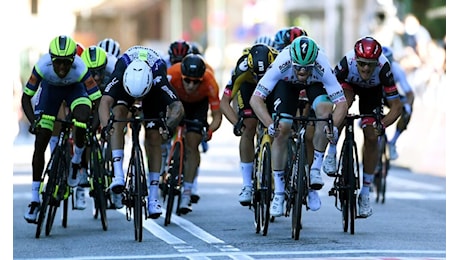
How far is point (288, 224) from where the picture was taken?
14586 millimetres

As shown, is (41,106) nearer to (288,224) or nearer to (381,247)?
(288,224)

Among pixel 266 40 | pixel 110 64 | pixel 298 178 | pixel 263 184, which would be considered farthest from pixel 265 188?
pixel 266 40

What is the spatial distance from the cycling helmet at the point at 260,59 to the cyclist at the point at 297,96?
0.59m

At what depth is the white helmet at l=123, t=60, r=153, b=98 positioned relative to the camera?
1294 cm

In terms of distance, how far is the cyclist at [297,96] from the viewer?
12711mm

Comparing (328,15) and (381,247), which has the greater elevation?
(328,15)

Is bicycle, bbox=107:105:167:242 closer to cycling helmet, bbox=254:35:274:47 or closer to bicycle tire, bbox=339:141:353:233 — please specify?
bicycle tire, bbox=339:141:353:233

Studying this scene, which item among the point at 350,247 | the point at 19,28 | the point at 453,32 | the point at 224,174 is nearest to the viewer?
the point at 453,32

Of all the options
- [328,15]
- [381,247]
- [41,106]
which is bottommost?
[381,247]

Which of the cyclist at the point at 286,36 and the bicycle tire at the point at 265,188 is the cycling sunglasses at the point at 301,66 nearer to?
the bicycle tire at the point at 265,188

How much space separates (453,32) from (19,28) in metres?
67.4

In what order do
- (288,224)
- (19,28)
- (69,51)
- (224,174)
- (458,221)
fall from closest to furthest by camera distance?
(458,221) < (69,51) < (288,224) < (224,174) < (19,28)

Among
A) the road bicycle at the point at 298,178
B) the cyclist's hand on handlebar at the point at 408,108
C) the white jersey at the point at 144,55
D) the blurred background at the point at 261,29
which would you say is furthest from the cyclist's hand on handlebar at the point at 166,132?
the cyclist's hand on handlebar at the point at 408,108

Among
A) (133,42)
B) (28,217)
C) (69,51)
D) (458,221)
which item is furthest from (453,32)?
Result: (133,42)
